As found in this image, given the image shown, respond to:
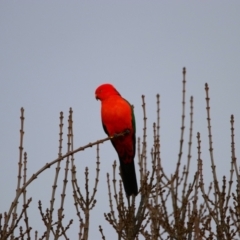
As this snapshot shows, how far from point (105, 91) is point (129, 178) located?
1.40 meters

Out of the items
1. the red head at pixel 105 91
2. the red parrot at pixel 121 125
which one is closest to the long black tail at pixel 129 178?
the red parrot at pixel 121 125

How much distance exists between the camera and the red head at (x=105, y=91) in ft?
20.0

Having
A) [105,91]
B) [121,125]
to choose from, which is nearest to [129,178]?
[121,125]

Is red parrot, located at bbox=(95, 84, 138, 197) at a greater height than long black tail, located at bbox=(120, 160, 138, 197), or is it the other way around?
red parrot, located at bbox=(95, 84, 138, 197)

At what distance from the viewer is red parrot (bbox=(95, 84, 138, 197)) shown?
5.71 m

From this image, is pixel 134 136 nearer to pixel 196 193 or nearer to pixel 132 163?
pixel 132 163

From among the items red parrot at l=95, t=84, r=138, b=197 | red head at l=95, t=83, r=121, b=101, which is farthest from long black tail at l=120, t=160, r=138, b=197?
red head at l=95, t=83, r=121, b=101

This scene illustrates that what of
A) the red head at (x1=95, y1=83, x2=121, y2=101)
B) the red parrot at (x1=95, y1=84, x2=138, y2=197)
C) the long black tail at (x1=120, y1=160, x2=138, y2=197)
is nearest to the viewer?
the long black tail at (x1=120, y1=160, x2=138, y2=197)

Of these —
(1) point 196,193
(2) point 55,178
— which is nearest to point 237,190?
(1) point 196,193

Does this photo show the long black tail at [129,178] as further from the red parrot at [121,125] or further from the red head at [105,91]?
the red head at [105,91]

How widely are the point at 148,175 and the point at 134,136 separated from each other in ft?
5.14

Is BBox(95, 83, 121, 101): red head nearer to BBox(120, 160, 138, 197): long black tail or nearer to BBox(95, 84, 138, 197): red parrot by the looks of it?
BBox(95, 84, 138, 197): red parrot

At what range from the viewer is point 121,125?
5773mm

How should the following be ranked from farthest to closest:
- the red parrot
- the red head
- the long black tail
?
the red head
the red parrot
the long black tail
